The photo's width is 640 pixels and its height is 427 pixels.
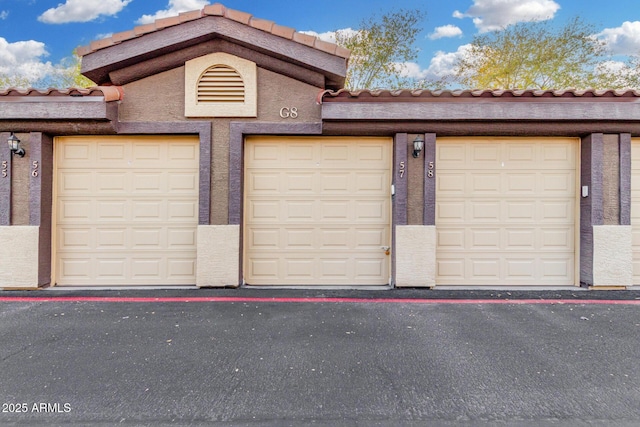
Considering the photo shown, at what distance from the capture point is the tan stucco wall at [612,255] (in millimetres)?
5559

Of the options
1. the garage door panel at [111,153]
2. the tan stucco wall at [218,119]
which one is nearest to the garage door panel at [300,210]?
the tan stucco wall at [218,119]

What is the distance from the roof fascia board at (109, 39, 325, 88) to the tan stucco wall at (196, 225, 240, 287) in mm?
2734

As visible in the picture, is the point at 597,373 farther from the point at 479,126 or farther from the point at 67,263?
the point at 67,263

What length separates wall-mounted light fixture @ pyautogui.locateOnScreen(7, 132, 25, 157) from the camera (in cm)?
538

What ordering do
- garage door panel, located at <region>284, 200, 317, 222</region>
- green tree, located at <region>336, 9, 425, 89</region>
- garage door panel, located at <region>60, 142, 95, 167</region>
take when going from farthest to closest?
1. green tree, located at <region>336, 9, 425, 89</region>
2. garage door panel, located at <region>284, 200, 317, 222</region>
3. garage door panel, located at <region>60, 142, 95, 167</region>

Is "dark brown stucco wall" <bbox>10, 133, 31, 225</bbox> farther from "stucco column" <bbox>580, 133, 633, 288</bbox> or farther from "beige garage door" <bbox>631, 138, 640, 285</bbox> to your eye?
"beige garage door" <bbox>631, 138, 640, 285</bbox>

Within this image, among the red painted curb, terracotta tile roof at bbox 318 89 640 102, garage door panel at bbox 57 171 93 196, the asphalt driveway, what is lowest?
the asphalt driveway

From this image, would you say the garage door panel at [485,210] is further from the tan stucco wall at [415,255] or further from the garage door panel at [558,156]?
the garage door panel at [558,156]

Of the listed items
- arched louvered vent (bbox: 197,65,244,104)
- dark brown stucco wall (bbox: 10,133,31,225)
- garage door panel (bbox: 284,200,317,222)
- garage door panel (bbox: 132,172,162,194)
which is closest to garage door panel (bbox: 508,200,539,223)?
garage door panel (bbox: 284,200,317,222)

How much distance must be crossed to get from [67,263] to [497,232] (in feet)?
24.6

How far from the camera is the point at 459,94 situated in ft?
17.7

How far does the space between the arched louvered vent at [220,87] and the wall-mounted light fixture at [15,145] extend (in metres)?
2.94

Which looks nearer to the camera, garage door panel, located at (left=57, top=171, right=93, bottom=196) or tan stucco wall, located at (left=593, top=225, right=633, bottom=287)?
tan stucco wall, located at (left=593, top=225, right=633, bottom=287)

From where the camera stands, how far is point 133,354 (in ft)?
10.8
